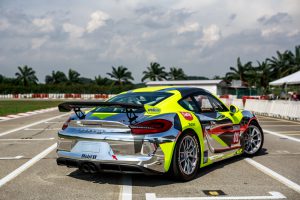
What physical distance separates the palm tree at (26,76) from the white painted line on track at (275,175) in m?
101

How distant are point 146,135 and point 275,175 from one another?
225 centimetres

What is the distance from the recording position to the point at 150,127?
535cm

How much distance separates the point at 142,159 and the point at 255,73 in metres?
85.7

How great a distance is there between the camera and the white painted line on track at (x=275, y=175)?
17.8ft

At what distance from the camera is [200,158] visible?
6.11m

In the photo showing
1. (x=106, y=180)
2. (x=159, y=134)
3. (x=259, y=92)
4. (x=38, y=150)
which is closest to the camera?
(x=159, y=134)

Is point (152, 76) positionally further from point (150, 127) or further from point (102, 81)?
point (150, 127)

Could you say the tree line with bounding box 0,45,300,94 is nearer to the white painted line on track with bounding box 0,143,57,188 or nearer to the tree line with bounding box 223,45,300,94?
the tree line with bounding box 223,45,300,94

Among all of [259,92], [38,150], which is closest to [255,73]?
[259,92]

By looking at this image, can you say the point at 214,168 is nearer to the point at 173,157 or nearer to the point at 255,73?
the point at 173,157

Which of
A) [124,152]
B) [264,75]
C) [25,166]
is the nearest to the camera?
[124,152]

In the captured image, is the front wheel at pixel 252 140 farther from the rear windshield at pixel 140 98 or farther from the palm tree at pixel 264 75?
the palm tree at pixel 264 75

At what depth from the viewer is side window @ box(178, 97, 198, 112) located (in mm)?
6234

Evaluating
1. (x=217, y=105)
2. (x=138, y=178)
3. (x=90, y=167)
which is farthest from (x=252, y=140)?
(x=90, y=167)
